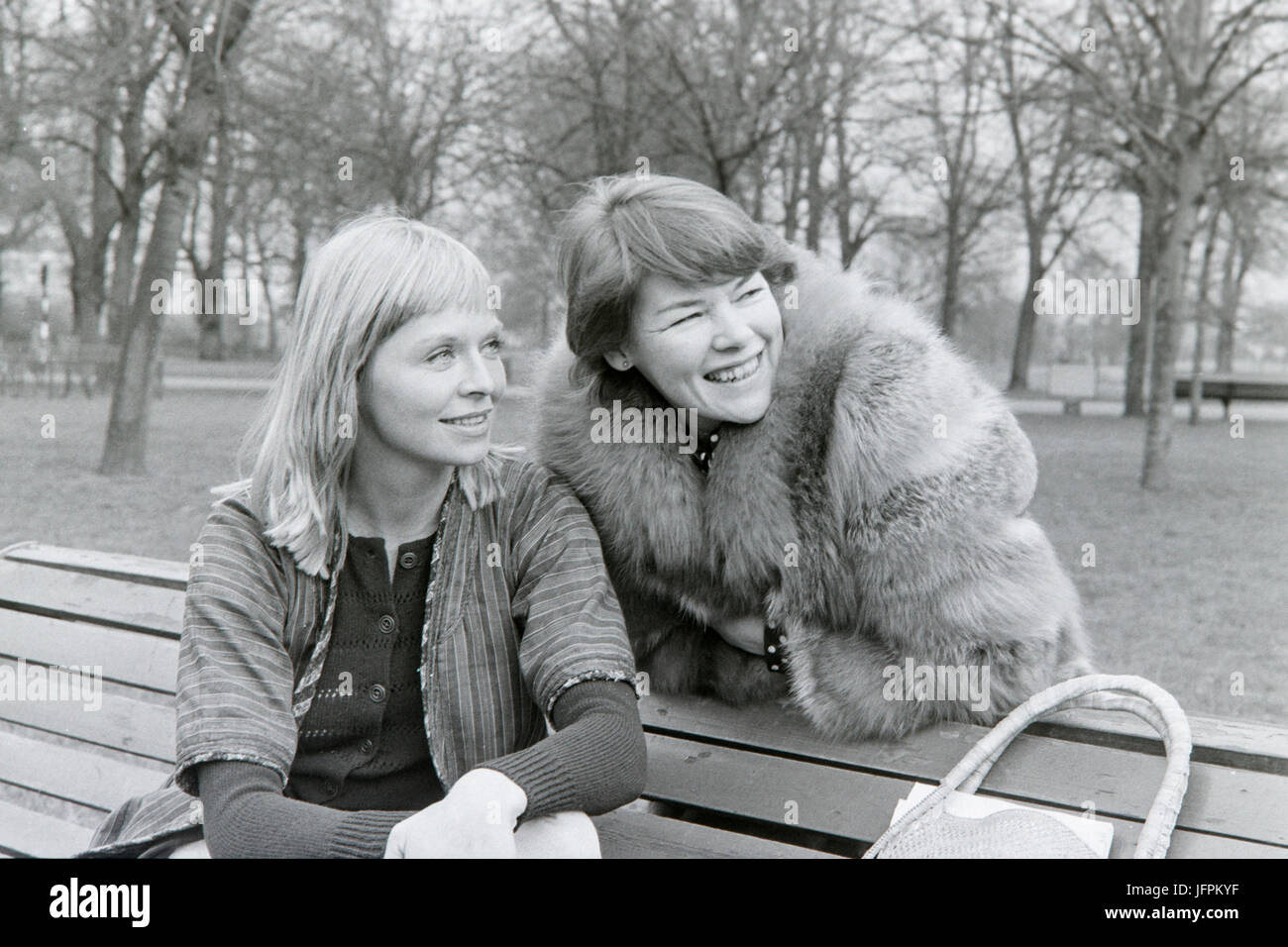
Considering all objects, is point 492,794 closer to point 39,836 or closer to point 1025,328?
point 39,836

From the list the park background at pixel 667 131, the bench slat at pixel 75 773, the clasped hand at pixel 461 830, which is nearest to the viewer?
the clasped hand at pixel 461 830

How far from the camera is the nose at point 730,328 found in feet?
7.30

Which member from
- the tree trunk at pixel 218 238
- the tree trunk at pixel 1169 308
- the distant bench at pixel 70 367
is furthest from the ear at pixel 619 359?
the distant bench at pixel 70 367

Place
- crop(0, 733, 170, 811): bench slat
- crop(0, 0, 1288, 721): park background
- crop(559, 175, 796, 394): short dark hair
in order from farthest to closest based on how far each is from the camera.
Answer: crop(0, 0, 1288, 721): park background < crop(0, 733, 170, 811): bench slat < crop(559, 175, 796, 394): short dark hair

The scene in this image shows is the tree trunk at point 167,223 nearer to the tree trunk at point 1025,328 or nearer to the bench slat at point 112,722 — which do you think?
the bench slat at point 112,722

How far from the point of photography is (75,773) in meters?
2.91

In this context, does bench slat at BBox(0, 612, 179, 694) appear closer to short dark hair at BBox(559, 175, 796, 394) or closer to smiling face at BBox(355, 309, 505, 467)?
smiling face at BBox(355, 309, 505, 467)

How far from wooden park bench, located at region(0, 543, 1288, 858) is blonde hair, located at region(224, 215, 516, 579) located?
771 mm

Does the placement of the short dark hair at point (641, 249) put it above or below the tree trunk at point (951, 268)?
below

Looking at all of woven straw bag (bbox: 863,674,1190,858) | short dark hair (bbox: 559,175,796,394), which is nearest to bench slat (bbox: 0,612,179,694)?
short dark hair (bbox: 559,175,796,394)

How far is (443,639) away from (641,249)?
0.77 meters

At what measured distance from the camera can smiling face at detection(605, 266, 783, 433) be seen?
7.34ft

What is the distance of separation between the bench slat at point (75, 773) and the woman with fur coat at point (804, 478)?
126 centimetres

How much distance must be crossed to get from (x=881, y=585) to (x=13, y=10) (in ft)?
26.4
